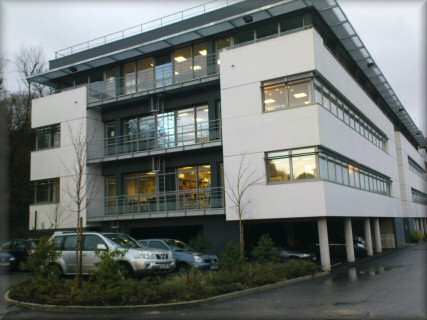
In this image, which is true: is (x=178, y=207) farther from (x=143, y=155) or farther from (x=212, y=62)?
(x=212, y=62)

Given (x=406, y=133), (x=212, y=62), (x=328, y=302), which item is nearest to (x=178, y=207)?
(x=212, y=62)

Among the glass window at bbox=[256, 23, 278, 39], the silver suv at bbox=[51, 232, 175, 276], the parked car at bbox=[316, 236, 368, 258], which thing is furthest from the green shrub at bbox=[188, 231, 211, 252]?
the glass window at bbox=[256, 23, 278, 39]

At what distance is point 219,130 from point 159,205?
5.47 m

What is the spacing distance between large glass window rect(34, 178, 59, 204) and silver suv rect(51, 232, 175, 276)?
1189 cm

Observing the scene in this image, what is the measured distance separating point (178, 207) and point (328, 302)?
42.1 feet

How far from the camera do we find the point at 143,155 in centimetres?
2403

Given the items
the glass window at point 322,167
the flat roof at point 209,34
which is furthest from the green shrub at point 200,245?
the flat roof at point 209,34

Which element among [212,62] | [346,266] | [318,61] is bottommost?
[346,266]

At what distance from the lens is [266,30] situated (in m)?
22.4

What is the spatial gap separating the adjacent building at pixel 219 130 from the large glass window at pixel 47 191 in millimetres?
92

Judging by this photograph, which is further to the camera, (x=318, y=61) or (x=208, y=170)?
(x=208, y=170)

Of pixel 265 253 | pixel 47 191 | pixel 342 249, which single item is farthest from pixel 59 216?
pixel 342 249

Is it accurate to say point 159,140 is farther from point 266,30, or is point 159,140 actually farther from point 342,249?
point 342,249

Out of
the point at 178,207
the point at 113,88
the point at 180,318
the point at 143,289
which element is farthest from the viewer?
the point at 113,88
